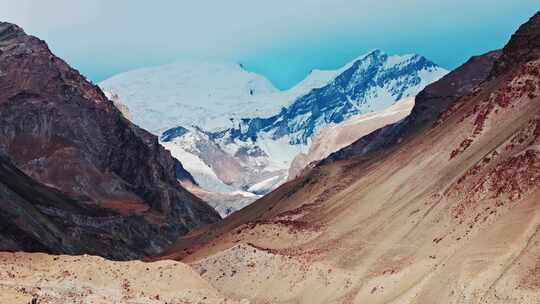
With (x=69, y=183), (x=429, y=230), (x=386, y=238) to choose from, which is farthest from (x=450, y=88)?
(x=429, y=230)

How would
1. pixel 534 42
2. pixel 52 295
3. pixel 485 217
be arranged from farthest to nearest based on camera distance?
1. pixel 534 42
2. pixel 485 217
3. pixel 52 295

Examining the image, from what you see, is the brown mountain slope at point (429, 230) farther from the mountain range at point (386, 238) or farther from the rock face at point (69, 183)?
the rock face at point (69, 183)

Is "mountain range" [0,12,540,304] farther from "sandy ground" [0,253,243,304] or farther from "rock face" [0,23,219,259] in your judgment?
"rock face" [0,23,219,259]

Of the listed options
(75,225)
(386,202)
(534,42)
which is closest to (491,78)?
(534,42)

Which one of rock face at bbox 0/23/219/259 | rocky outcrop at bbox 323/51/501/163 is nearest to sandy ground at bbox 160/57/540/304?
rock face at bbox 0/23/219/259

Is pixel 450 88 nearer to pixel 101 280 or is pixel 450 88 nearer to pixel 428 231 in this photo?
pixel 428 231

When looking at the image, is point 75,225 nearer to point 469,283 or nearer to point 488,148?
point 488,148

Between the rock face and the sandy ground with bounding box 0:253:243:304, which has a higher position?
the sandy ground with bounding box 0:253:243:304

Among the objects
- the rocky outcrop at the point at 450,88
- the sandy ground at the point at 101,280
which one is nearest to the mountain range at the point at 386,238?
the sandy ground at the point at 101,280
